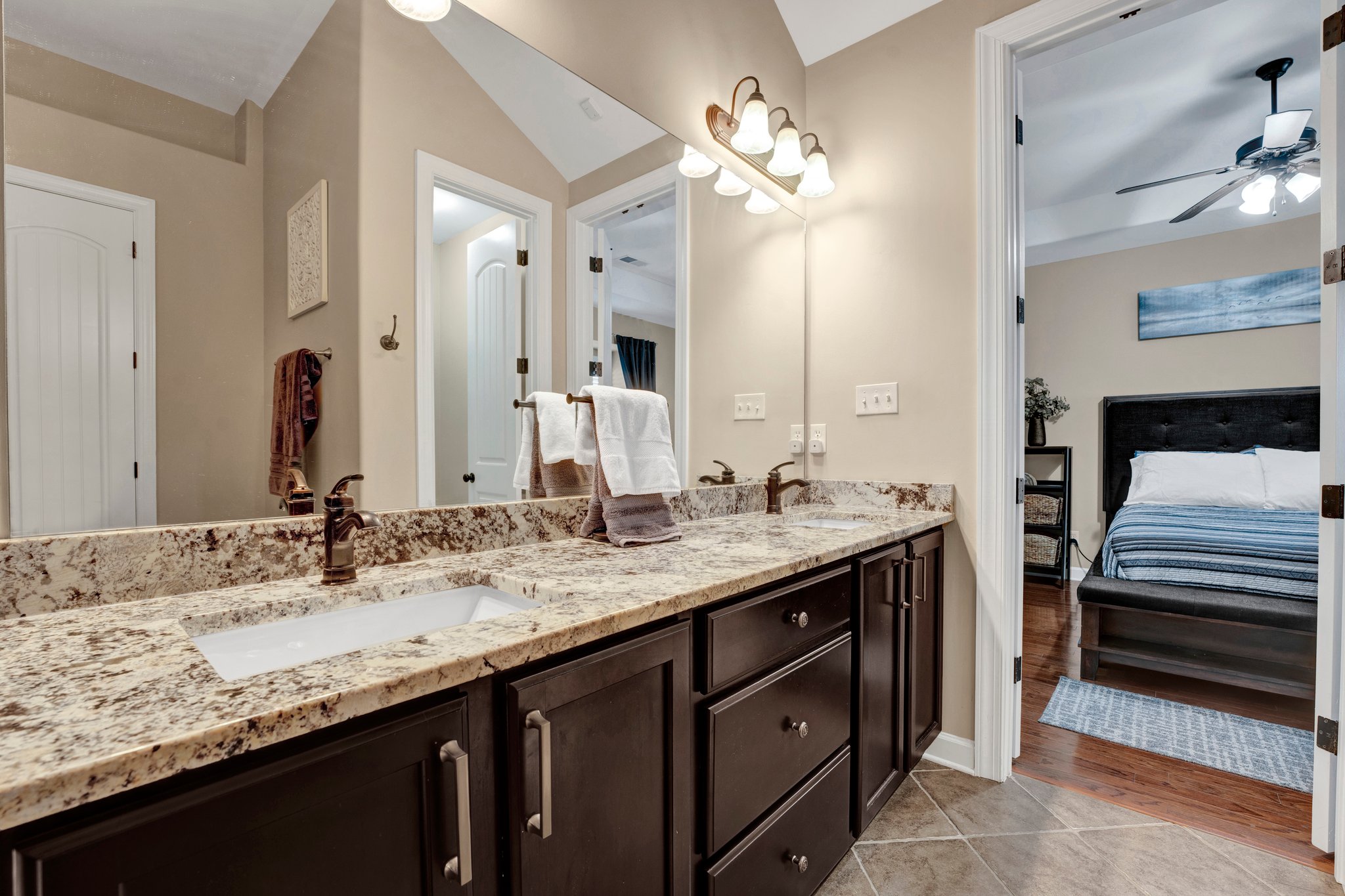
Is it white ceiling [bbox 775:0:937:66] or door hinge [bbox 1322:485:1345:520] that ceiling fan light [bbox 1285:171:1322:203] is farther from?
door hinge [bbox 1322:485:1345:520]

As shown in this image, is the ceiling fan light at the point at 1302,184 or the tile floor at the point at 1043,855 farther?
the ceiling fan light at the point at 1302,184

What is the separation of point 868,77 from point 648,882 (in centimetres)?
254

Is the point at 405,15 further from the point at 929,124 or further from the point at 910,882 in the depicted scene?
the point at 910,882

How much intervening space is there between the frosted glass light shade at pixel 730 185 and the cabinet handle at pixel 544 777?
1.81 meters

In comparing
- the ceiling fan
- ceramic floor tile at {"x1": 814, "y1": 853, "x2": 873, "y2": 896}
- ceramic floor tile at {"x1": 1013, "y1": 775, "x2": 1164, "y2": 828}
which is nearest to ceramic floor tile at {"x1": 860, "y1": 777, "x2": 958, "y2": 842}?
ceramic floor tile at {"x1": 814, "y1": 853, "x2": 873, "y2": 896}

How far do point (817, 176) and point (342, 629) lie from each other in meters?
2.07

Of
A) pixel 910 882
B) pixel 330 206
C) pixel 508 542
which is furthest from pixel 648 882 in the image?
pixel 330 206

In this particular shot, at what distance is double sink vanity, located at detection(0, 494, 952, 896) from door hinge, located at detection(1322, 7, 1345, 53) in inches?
66.2

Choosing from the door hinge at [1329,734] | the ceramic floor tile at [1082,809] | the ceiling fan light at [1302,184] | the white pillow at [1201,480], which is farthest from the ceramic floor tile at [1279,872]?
the ceiling fan light at [1302,184]

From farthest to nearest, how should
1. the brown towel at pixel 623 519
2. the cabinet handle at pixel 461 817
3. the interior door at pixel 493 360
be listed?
the brown towel at pixel 623 519 → the interior door at pixel 493 360 → the cabinet handle at pixel 461 817

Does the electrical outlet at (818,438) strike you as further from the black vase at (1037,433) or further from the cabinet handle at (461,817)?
the black vase at (1037,433)

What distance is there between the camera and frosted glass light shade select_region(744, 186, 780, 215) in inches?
85.8

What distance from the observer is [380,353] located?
1.15 m

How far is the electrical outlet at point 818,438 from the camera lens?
2.31 meters
